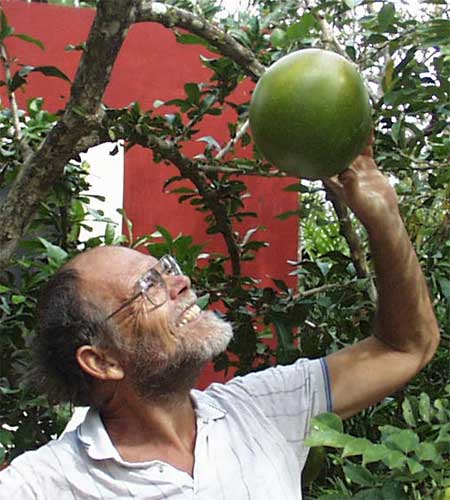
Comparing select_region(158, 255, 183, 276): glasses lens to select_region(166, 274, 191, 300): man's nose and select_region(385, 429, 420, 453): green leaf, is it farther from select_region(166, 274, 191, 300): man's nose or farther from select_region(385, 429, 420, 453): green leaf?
select_region(385, 429, 420, 453): green leaf

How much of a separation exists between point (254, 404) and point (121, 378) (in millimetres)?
300

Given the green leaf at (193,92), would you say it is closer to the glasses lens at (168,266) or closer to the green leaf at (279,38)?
the green leaf at (279,38)

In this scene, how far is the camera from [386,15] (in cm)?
185

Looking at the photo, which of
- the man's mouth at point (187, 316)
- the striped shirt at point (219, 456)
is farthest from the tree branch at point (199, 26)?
the striped shirt at point (219, 456)

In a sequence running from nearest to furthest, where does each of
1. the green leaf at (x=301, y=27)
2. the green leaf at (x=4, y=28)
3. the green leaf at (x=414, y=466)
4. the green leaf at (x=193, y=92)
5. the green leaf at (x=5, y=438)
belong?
1. the green leaf at (x=414, y=466)
2. the green leaf at (x=301, y=27)
3. the green leaf at (x=5, y=438)
4. the green leaf at (x=4, y=28)
5. the green leaf at (x=193, y=92)

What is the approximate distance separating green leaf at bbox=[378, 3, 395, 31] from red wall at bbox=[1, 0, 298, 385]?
2003 millimetres

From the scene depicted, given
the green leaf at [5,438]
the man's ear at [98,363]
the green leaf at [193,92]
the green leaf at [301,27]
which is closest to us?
the man's ear at [98,363]

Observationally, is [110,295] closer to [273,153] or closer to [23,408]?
[273,153]

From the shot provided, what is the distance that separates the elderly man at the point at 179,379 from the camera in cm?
155

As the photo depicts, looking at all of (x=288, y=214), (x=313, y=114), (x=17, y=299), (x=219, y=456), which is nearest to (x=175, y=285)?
(x=219, y=456)

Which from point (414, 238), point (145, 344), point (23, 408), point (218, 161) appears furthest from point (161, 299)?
point (414, 238)

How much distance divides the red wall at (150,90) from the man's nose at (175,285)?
2.14 m

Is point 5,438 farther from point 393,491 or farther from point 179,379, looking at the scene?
point 393,491

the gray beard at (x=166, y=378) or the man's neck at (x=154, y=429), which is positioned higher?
the gray beard at (x=166, y=378)
